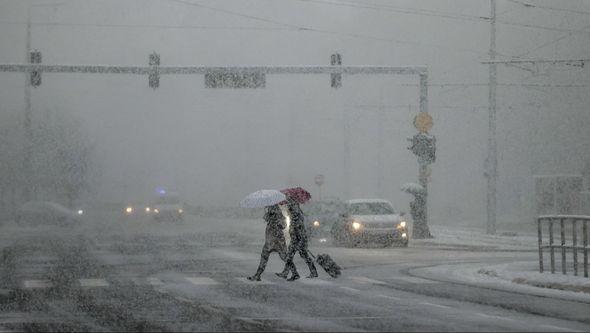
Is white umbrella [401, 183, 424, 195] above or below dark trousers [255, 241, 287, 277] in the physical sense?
above

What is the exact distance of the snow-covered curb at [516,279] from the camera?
20188 millimetres

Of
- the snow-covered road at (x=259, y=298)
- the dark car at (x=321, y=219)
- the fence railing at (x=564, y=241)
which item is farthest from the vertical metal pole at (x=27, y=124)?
the fence railing at (x=564, y=241)

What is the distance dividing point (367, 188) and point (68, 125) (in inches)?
1103

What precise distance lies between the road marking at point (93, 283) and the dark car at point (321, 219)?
20078 mm

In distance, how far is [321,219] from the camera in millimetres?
43250

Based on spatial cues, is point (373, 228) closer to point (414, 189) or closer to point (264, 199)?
point (414, 189)

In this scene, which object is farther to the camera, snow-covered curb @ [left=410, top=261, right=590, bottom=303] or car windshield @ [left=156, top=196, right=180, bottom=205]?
car windshield @ [left=156, top=196, right=180, bottom=205]

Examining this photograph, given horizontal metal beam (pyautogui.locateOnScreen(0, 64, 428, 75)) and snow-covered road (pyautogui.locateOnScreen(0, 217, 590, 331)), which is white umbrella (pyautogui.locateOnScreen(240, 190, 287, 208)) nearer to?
snow-covered road (pyautogui.locateOnScreen(0, 217, 590, 331))

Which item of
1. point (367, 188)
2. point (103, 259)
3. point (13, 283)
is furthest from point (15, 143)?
point (13, 283)

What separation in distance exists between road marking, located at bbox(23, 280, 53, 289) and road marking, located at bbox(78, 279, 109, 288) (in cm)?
66

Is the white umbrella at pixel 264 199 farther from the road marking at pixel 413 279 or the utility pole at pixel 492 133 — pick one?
the utility pole at pixel 492 133

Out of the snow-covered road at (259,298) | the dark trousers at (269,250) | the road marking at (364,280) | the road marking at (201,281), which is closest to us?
the snow-covered road at (259,298)

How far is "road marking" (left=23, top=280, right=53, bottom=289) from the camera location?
21531mm

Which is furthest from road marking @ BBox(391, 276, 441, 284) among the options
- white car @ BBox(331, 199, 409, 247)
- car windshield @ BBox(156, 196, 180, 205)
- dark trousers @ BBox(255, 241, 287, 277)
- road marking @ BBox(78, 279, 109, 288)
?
car windshield @ BBox(156, 196, 180, 205)
